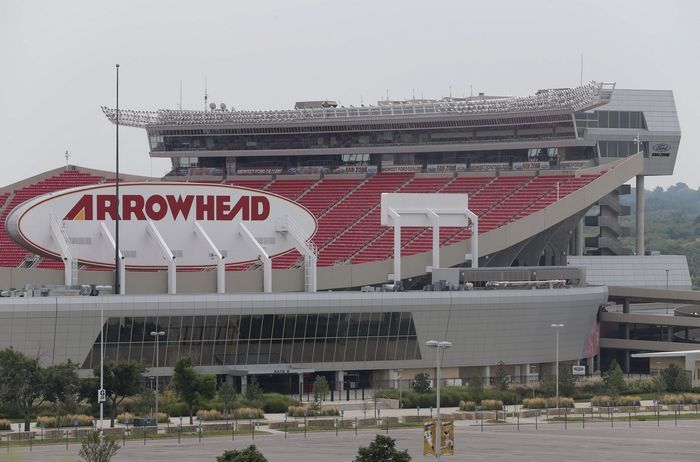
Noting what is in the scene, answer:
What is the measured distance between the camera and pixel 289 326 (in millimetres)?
109938

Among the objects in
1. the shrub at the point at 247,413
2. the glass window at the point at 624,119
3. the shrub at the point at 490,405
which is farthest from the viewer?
the glass window at the point at 624,119

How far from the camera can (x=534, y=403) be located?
101625 mm

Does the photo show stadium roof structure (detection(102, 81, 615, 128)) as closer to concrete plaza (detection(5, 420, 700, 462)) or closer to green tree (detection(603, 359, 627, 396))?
green tree (detection(603, 359, 627, 396))

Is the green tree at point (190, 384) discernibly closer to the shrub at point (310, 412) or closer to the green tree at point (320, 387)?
the shrub at point (310, 412)

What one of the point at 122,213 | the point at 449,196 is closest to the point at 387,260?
the point at 449,196

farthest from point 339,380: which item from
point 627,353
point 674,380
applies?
point 627,353

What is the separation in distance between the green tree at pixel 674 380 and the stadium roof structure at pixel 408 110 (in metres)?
37.7

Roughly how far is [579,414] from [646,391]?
15.0 meters

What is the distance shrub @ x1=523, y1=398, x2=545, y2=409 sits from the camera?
333ft

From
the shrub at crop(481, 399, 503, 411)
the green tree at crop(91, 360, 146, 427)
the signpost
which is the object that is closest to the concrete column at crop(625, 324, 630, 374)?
the shrub at crop(481, 399, 503, 411)

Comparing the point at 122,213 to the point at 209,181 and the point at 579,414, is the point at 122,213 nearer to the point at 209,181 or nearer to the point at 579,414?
the point at 579,414

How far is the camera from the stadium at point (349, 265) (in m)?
107

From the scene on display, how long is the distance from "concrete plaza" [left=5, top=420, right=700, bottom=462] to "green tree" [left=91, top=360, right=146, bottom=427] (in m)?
10.8

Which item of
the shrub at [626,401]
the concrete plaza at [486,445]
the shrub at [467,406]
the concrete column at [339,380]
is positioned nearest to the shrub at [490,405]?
the shrub at [467,406]
